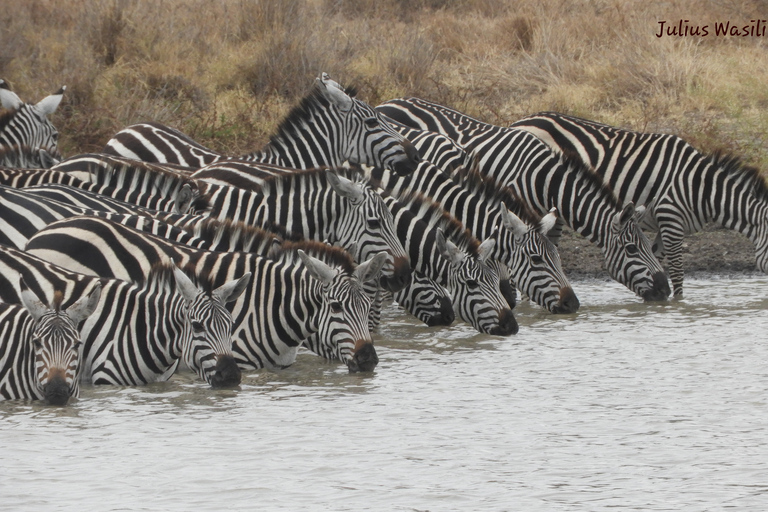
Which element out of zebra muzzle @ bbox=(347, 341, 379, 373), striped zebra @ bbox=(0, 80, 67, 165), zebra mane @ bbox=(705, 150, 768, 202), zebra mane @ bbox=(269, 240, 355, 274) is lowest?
zebra muzzle @ bbox=(347, 341, 379, 373)

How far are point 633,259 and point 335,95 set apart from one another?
3.16 meters

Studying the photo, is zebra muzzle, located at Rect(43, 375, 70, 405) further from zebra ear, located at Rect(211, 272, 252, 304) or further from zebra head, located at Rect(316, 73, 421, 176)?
zebra head, located at Rect(316, 73, 421, 176)

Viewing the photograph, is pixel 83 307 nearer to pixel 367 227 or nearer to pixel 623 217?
pixel 367 227

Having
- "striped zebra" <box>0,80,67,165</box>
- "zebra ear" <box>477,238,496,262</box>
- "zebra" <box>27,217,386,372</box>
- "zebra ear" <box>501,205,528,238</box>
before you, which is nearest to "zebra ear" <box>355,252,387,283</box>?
"zebra" <box>27,217,386,372</box>

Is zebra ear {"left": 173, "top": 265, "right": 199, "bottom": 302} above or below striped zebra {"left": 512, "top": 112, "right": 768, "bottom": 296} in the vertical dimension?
below

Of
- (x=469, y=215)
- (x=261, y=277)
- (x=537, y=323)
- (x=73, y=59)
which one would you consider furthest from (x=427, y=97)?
(x=261, y=277)

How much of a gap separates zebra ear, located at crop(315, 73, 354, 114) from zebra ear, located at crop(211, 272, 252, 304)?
4362 mm

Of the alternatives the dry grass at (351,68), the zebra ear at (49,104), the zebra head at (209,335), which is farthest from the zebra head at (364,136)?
the zebra head at (209,335)

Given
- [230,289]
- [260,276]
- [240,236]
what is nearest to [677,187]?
[240,236]

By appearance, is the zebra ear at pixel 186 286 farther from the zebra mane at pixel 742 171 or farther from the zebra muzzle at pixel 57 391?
the zebra mane at pixel 742 171

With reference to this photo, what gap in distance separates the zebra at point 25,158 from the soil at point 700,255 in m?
5.31

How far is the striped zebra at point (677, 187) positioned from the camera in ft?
39.1

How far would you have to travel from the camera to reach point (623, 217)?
456 inches

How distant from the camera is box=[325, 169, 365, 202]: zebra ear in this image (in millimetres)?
9852
